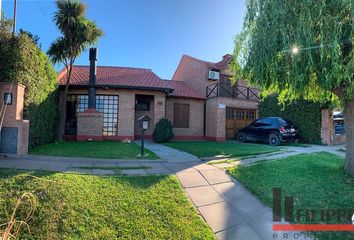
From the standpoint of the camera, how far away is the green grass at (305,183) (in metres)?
5.02

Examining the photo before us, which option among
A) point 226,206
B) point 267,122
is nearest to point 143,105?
point 267,122

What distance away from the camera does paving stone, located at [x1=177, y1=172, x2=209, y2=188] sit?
5.58 meters

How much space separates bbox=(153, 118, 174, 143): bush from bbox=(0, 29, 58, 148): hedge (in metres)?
5.68

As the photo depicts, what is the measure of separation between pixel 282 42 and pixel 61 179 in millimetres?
5896

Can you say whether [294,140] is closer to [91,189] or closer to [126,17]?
[126,17]

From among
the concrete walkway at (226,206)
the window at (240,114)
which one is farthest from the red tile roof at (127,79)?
the concrete walkway at (226,206)

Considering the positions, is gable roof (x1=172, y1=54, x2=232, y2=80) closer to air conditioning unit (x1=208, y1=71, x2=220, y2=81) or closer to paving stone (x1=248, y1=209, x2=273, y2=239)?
air conditioning unit (x1=208, y1=71, x2=220, y2=81)

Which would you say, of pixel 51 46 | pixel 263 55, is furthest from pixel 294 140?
pixel 51 46

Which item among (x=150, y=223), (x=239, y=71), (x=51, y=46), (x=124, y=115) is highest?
(x=51, y=46)

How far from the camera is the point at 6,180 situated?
14.9 ft

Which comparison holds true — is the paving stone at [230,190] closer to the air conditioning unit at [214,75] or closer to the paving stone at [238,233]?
the paving stone at [238,233]

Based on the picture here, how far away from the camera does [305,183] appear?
20.1 ft

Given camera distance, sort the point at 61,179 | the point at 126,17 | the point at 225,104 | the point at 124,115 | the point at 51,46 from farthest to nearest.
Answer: the point at 225,104, the point at 124,115, the point at 51,46, the point at 126,17, the point at 61,179

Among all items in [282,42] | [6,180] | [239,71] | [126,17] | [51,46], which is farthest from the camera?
[51,46]
